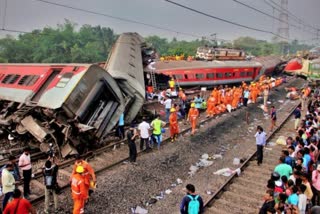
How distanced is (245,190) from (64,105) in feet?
20.5

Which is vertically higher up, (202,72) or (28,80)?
(28,80)

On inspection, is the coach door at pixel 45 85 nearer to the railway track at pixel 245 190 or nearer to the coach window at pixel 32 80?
the coach window at pixel 32 80

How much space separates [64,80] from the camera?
38.9 feet

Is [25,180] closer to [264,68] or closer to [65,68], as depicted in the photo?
[65,68]

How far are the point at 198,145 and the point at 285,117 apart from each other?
7885 mm

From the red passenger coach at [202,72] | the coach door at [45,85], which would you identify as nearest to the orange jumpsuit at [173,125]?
the coach door at [45,85]

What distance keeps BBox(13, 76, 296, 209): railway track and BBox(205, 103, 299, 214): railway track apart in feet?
12.3

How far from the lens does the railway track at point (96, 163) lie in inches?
361

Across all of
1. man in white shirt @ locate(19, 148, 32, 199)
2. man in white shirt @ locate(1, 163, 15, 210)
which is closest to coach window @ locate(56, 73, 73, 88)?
man in white shirt @ locate(19, 148, 32, 199)

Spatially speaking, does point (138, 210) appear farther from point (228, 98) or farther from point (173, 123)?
point (228, 98)

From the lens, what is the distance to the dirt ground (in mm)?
8633

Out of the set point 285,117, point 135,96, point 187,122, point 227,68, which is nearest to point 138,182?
point 135,96

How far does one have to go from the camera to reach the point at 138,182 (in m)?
9.88

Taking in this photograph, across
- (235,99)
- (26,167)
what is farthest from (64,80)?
(235,99)
